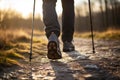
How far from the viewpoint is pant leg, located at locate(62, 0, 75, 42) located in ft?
16.2

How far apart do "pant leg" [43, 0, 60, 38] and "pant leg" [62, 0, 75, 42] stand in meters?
0.69

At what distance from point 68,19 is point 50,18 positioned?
965 millimetres

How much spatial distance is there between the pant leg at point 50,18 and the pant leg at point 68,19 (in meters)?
0.69

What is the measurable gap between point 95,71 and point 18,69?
3.19 ft

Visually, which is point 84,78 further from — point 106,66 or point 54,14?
point 54,14

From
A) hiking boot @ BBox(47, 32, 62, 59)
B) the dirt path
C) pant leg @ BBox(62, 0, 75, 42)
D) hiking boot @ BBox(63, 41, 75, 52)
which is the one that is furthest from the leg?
hiking boot @ BBox(63, 41, 75, 52)

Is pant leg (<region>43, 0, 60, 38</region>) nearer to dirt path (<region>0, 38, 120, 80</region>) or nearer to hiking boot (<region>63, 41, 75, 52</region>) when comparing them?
dirt path (<region>0, 38, 120, 80</region>)

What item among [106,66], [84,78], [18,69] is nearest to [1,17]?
[18,69]

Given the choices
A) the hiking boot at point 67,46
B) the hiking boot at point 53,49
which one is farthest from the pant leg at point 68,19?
the hiking boot at point 53,49

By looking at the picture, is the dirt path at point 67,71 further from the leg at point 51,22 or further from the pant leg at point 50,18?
the pant leg at point 50,18

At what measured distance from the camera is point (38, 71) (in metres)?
3.46

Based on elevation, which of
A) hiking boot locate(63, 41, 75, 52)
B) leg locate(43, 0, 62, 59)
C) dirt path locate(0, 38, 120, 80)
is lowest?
dirt path locate(0, 38, 120, 80)

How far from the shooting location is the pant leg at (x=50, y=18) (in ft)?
13.5

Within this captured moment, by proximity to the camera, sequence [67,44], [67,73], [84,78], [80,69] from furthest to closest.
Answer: [67,44], [80,69], [67,73], [84,78]
